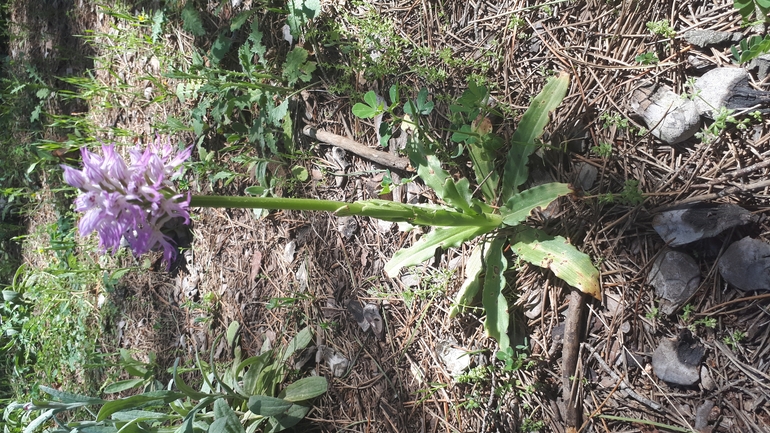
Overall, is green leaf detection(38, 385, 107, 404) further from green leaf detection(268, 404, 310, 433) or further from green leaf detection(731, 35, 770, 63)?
green leaf detection(731, 35, 770, 63)

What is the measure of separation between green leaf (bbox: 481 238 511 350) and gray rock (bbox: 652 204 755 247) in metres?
0.57

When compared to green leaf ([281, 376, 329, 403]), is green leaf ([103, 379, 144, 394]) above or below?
below

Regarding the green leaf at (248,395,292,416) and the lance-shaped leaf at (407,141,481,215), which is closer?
the lance-shaped leaf at (407,141,481,215)

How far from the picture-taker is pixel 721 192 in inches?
65.2

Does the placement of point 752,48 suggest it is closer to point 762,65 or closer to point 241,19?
point 762,65

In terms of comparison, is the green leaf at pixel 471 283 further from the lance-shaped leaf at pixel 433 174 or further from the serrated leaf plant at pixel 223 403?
the serrated leaf plant at pixel 223 403

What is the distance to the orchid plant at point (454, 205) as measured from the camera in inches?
56.8

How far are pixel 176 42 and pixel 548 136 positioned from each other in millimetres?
2628

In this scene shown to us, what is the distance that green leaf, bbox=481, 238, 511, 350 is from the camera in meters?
1.97

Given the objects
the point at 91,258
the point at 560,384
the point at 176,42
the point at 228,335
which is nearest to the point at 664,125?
the point at 560,384

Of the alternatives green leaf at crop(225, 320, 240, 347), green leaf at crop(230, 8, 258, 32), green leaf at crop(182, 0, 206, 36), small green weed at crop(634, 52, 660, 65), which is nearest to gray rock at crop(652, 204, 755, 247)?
small green weed at crop(634, 52, 660, 65)

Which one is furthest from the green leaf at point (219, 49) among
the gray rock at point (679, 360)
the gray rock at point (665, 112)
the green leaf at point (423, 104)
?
the gray rock at point (679, 360)

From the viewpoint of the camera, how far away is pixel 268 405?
2.43 m

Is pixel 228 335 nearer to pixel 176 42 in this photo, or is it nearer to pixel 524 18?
pixel 176 42
